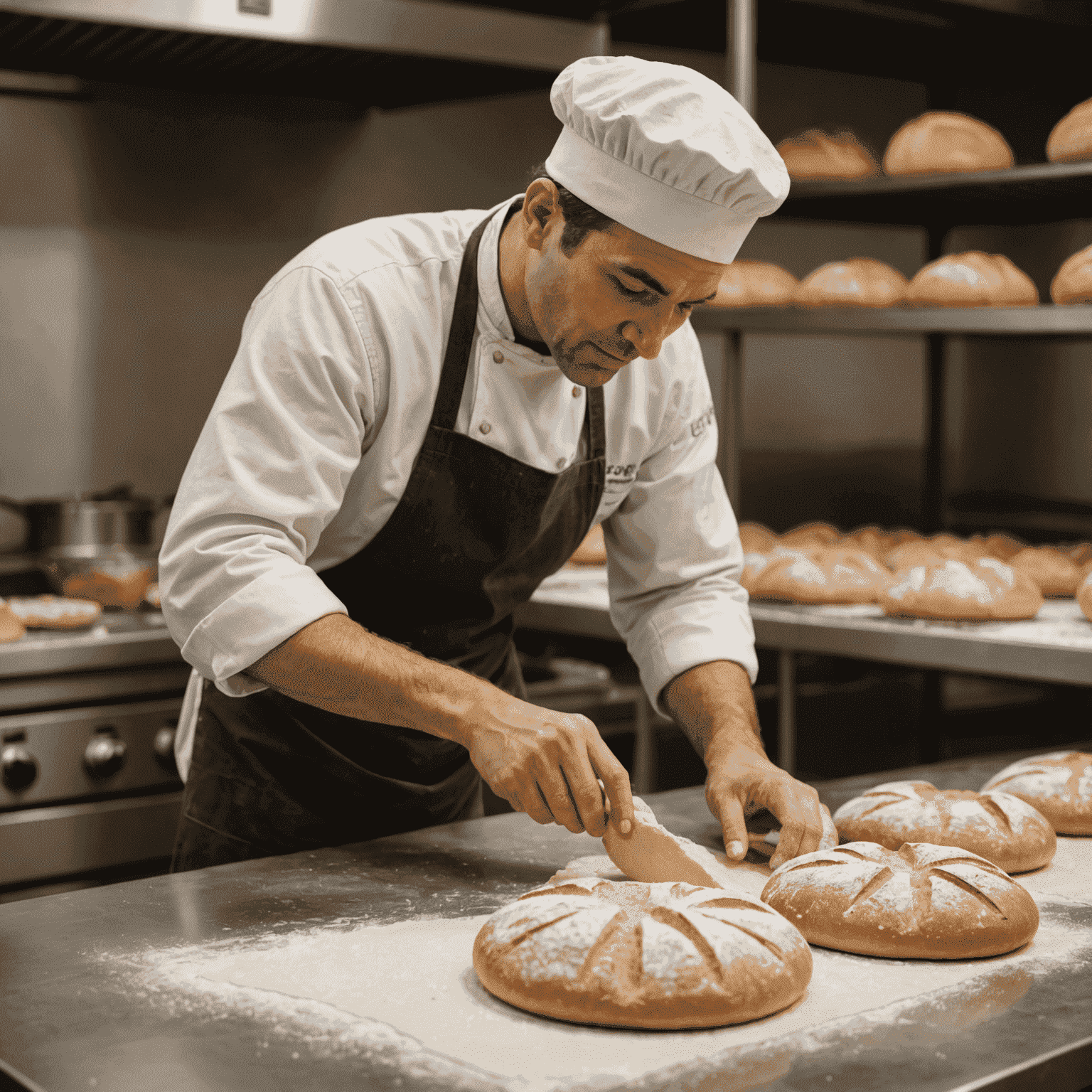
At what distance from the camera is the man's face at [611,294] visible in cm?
144

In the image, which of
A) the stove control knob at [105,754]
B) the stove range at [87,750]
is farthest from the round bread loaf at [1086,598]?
the stove control knob at [105,754]

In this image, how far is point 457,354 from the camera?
166 centimetres

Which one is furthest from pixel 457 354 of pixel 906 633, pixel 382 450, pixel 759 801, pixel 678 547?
pixel 906 633

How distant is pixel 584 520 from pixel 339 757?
0.44m

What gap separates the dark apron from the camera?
167cm

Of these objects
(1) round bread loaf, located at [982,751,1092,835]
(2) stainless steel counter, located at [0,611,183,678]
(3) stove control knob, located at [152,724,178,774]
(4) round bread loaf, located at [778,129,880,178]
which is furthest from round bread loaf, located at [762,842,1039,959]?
(4) round bread loaf, located at [778,129,880,178]

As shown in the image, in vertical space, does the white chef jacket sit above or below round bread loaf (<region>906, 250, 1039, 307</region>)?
below

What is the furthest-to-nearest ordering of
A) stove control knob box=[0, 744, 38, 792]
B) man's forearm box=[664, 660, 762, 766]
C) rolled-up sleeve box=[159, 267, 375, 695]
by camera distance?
stove control knob box=[0, 744, 38, 792] < man's forearm box=[664, 660, 762, 766] < rolled-up sleeve box=[159, 267, 375, 695]

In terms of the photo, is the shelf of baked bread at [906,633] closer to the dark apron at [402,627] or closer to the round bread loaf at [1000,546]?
the round bread loaf at [1000,546]

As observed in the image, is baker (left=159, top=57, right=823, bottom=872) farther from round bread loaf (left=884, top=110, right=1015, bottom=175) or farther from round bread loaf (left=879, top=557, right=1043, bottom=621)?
round bread loaf (left=884, top=110, right=1015, bottom=175)

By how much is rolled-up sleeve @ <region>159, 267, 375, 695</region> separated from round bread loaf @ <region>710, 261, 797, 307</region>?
1714 mm

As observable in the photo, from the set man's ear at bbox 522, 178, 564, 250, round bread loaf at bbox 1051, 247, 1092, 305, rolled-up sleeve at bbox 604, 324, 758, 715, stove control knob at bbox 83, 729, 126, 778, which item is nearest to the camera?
man's ear at bbox 522, 178, 564, 250

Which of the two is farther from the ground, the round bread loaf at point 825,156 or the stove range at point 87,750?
the round bread loaf at point 825,156

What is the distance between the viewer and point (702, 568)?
183cm
